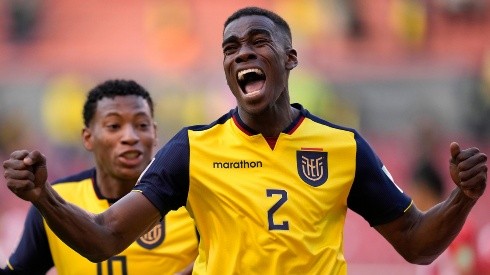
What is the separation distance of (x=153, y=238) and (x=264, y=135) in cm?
148

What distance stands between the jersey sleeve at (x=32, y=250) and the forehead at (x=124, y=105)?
2.48ft

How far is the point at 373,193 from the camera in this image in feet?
15.8

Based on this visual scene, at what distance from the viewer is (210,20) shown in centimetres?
2134

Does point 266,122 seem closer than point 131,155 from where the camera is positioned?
Yes

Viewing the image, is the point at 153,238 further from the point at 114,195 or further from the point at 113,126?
the point at 113,126

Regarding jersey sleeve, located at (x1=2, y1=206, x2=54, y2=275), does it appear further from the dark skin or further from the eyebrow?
the eyebrow

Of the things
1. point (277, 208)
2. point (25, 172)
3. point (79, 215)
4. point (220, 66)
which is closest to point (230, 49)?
point (277, 208)

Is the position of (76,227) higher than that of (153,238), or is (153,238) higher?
(76,227)

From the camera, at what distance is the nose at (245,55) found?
185 inches

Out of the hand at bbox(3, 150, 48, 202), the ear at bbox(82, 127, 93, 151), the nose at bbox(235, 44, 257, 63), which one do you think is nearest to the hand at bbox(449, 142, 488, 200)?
the nose at bbox(235, 44, 257, 63)

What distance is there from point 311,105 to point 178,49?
11.8ft

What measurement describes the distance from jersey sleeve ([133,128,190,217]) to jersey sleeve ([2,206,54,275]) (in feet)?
4.96

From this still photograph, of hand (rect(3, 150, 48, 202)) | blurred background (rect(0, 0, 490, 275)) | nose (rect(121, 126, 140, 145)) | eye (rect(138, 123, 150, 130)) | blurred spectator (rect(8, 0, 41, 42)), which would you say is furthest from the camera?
blurred spectator (rect(8, 0, 41, 42))

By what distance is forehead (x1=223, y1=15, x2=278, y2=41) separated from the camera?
4.76 metres
